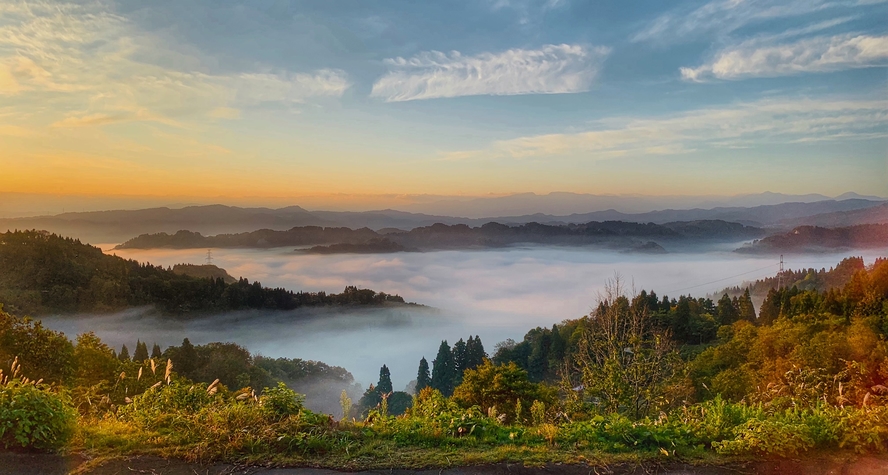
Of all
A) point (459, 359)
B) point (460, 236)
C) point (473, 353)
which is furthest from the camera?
point (460, 236)

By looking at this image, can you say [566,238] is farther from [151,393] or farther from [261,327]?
[151,393]

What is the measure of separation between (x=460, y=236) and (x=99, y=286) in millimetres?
38561

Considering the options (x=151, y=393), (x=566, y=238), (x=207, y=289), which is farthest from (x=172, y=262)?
(x=151, y=393)

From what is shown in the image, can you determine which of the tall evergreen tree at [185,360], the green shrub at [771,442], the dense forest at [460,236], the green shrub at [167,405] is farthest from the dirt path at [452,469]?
the dense forest at [460,236]

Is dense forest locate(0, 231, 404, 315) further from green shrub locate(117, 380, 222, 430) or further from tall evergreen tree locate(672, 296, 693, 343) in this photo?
tall evergreen tree locate(672, 296, 693, 343)

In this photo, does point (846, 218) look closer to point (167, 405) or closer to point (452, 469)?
point (452, 469)

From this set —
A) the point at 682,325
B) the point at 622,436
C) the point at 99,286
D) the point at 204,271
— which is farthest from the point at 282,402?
the point at 204,271

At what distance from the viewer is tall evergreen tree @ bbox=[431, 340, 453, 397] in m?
38.1

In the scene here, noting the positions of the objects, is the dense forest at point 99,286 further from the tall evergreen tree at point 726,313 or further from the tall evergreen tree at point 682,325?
the tall evergreen tree at point 726,313

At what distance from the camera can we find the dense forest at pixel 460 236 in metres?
52.5

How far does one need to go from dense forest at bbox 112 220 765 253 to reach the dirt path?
2030 inches

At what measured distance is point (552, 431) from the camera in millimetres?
3512

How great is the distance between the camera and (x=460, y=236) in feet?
208

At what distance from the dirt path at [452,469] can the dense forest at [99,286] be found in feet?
116
